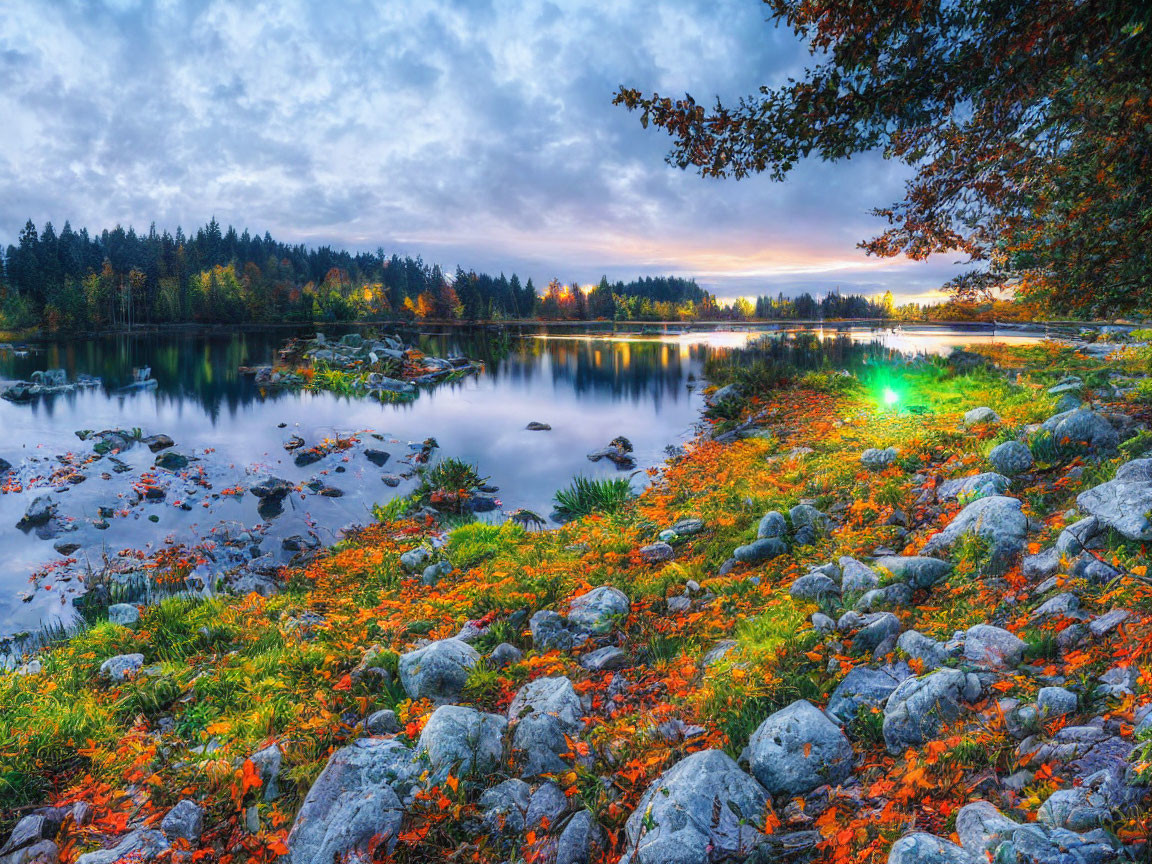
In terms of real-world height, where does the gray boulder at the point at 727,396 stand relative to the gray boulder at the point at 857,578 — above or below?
above

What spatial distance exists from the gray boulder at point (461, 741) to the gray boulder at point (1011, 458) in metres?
6.86

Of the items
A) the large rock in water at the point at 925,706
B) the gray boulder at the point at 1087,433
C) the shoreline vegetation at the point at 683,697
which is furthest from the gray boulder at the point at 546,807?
the gray boulder at the point at 1087,433

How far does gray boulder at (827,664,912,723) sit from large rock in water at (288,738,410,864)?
3171 mm

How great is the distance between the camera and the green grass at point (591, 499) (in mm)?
12844

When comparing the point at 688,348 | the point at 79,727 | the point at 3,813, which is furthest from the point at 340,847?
the point at 688,348

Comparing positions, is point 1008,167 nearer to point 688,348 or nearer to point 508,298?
point 688,348

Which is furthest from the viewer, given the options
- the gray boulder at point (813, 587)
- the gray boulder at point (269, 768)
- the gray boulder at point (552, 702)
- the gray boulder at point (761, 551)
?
the gray boulder at point (761, 551)

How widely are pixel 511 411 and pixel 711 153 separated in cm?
2087

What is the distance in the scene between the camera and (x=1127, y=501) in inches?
199

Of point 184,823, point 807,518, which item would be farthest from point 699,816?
point 807,518

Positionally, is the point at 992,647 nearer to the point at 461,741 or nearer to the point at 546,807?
the point at 546,807

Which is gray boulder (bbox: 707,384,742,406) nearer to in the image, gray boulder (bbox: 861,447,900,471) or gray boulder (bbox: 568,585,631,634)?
gray boulder (bbox: 861,447,900,471)

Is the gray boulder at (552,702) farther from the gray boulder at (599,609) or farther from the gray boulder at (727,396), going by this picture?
the gray boulder at (727,396)

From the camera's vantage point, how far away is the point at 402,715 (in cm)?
507
